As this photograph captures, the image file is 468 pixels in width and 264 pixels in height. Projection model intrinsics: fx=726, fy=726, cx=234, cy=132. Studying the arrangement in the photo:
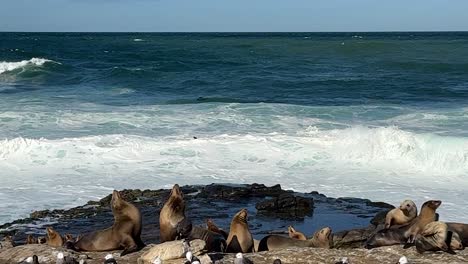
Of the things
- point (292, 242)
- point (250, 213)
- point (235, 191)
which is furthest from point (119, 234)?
point (235, 191)

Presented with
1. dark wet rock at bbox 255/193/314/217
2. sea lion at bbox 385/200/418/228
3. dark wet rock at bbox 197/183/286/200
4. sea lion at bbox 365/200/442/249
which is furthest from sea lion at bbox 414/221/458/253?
dark wet rock at bbox 197/183/286/200

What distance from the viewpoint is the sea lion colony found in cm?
880

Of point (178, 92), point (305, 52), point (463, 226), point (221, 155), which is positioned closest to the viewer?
point (463, 226)

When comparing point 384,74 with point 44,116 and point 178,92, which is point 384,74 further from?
point 44,116

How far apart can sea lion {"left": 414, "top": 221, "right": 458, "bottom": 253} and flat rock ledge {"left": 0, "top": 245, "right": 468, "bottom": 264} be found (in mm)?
82

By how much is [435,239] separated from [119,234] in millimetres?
3969

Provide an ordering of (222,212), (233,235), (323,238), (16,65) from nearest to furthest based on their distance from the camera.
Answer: (233,235)
(323,238)
(222,212)
(16,65)

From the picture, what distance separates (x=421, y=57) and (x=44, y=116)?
4346 cm

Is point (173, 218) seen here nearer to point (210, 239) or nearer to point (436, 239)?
point (210, 239)

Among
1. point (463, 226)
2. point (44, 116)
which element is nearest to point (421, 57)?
point (44, 116)

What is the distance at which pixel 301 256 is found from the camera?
28.4ft

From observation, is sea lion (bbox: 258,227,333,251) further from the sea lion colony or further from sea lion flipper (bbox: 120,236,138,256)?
sea lion flipper (bbox: 120,236,138,256)

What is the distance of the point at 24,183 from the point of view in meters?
17.6

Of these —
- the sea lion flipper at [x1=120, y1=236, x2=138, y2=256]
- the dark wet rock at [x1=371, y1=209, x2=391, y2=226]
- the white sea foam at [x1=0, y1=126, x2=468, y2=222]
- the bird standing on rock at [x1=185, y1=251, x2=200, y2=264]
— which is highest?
the bird standing on rock at [x1=185, y1=251, x2=200, y2=264]
